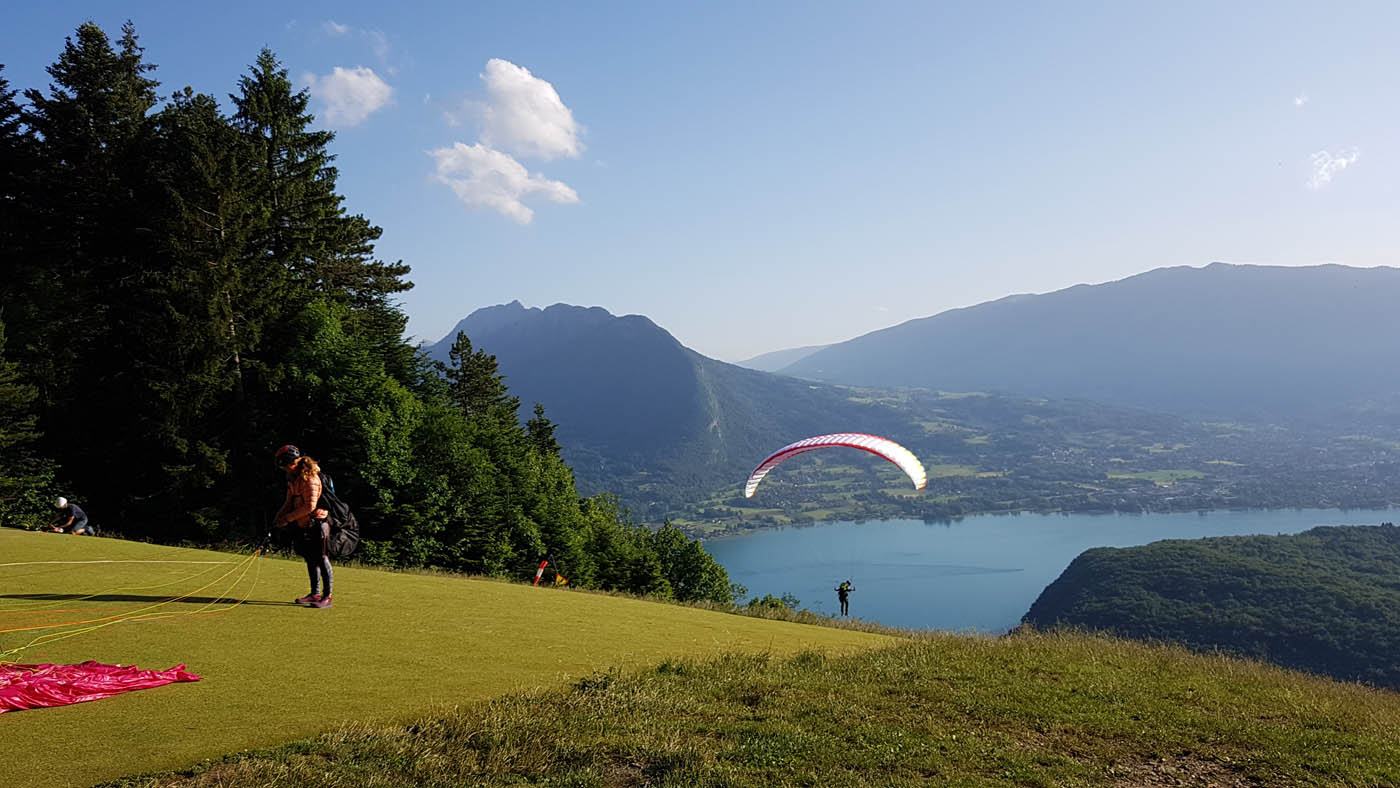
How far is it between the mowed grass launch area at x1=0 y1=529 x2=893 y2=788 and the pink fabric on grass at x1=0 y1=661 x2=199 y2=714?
0.14 metres

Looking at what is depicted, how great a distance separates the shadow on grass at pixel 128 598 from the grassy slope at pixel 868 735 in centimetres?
522

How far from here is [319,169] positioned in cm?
3119

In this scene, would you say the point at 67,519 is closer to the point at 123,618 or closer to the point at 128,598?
the point at 128,598

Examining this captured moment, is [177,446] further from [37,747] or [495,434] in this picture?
[37,747]

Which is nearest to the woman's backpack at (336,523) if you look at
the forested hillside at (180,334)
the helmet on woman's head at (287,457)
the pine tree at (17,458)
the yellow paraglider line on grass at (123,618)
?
the helmet on woman's head at (287,457)

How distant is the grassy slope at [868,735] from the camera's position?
5.13m

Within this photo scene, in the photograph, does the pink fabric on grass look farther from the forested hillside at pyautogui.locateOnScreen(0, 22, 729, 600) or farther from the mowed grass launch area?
the forested hillside at pyautogui.locateOnScreen(0, 22, 729, 600)

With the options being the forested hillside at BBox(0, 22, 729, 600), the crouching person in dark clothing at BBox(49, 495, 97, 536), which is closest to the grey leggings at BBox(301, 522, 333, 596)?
the crouching person in dark clothing at BBox(49, 495, 97, 536)

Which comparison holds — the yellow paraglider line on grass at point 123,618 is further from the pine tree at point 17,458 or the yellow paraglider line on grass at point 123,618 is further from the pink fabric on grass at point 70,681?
the pine tree at point 17,458

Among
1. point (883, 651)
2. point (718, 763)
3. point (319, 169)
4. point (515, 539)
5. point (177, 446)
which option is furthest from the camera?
point (515, 539)

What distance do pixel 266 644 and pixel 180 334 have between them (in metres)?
18.8

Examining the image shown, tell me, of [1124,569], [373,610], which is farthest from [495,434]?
[1124,569]

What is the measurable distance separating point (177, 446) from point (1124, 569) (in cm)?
10667

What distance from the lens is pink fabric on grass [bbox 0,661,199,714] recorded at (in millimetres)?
5633
